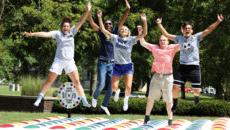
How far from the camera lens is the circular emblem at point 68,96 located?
44.8ft

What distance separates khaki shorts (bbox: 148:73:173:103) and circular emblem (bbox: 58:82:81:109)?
129 inches

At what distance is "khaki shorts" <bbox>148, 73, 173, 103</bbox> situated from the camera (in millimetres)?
10789

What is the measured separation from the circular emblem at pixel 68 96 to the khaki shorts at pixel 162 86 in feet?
10.7

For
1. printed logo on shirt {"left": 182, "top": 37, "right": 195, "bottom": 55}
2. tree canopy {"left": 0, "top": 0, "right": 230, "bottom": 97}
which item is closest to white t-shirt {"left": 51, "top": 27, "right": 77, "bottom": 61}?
printed logo on shirt {"left": 182, "top": 37, "right": 195, "bottom": 55}

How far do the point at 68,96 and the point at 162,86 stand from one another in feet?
12.4

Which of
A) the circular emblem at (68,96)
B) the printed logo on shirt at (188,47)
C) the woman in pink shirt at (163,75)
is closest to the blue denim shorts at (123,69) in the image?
the woman in pink shirt at (163,75)

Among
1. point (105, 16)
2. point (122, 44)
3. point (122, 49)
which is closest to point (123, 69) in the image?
point (122, 49)

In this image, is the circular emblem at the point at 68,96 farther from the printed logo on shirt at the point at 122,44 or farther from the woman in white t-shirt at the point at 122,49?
the printed logo on shirt at the point at 122,44

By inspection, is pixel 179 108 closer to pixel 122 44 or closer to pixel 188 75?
pixel 188 75

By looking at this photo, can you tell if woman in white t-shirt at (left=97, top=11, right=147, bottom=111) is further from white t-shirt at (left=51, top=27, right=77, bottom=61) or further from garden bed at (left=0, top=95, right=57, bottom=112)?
garden bed at (left=0, top=95, right=57, bottom=112)

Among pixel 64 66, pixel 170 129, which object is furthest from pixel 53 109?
pixel 170 129

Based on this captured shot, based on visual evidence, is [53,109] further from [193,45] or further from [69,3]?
[193,45]

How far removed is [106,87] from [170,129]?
4146mm

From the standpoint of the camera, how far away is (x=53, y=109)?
2195 centimetres
